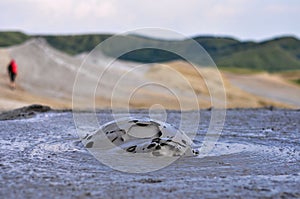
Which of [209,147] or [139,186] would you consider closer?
[139,186]

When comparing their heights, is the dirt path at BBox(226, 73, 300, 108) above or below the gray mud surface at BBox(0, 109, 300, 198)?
below

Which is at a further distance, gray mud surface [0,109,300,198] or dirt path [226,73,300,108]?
dirt path [226,73,300,108]

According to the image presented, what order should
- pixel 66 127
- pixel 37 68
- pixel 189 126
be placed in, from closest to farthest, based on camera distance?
pixel 66 127
pixel 189 126
pixel 37 68

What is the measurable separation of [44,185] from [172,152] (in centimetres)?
Answer: 298

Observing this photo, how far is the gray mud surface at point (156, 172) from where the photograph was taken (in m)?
6.46

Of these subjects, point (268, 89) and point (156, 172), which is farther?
point (268, 89)

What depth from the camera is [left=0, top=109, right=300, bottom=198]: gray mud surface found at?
6465 millimetres

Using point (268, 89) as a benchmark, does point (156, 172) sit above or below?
above

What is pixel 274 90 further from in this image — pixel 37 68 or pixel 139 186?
pixel 139 186

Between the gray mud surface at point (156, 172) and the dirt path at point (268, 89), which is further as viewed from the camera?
the dirt path at point (268, 89)

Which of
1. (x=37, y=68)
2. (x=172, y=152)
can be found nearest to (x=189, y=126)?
(x=172, y=152)

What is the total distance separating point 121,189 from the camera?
661 cm

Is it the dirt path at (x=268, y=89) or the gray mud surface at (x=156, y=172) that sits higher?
the gray mud surface at (x=156, y=172)

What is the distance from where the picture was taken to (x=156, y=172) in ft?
25.9
